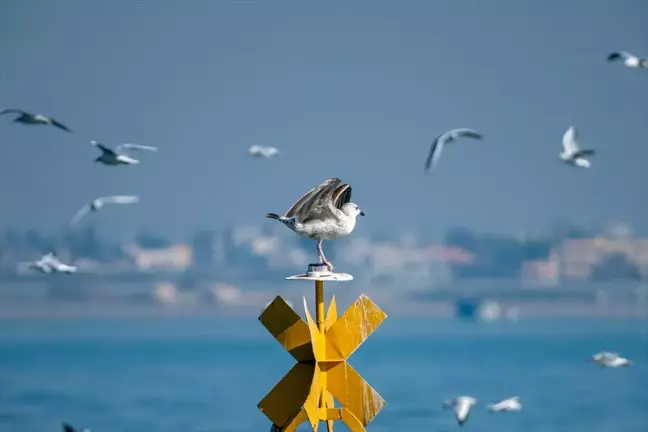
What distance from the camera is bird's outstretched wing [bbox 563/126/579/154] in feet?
51.3

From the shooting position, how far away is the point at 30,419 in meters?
24.7

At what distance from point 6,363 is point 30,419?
66.7ft

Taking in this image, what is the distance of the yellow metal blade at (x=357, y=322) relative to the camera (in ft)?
20.3

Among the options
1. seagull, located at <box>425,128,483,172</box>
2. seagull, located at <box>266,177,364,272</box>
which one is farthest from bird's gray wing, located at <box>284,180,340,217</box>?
seagull, located at <box>425,128,483,172</box>

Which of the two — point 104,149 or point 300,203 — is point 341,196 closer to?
point 300,203

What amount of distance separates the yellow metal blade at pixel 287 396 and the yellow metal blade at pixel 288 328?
70mm

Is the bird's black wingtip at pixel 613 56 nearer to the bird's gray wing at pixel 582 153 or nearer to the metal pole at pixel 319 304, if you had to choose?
the bird's gray wing at pixel 582 153

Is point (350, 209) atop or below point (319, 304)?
atop

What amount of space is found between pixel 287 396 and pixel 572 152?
32.3 ft

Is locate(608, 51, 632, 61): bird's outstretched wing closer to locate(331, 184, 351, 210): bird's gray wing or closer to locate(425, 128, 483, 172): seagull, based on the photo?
locate(425, 128, 483, 172): seagull

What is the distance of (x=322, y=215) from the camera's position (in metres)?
6.41

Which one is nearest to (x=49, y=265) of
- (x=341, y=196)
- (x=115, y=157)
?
(x=115, y=157)

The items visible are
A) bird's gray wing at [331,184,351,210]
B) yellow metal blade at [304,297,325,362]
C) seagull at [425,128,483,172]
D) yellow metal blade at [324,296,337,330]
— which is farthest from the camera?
seagull at [425,128,483,172]

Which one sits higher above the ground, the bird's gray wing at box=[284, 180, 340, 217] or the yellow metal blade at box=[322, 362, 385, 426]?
the bird's gray wing at box=[284, 180, 340, 217]
